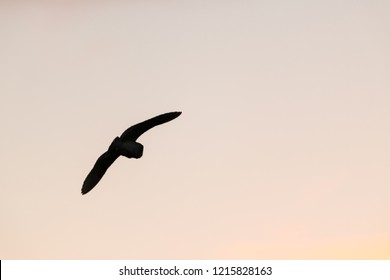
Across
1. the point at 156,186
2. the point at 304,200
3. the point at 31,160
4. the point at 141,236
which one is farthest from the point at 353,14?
the point at 31,160

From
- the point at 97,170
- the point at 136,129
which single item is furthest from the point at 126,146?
the point at 97,170

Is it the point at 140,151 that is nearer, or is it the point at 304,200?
the point at 140,151

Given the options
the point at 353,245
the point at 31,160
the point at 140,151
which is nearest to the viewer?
the point at 140,151

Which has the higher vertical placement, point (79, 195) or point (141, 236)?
point (79, 195)

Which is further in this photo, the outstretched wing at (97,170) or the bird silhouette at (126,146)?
the outstretched wing at (97,170)

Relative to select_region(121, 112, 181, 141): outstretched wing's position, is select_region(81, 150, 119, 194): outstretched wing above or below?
below

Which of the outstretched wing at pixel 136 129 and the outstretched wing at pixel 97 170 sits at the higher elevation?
the outstretched wing at pixel 136 129

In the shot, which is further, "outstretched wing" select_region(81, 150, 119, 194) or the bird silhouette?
"outstretched wing" select_region(81, 150, 119, 194)

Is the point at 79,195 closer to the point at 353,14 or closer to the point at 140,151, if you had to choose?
the point at 140,151
